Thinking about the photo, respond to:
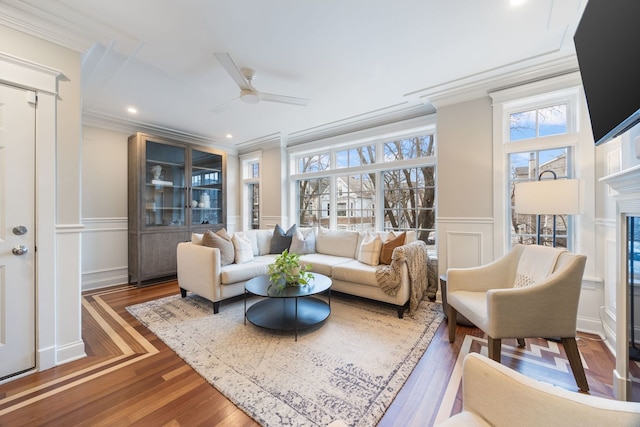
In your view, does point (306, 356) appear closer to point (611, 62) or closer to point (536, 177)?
point (611, 62)

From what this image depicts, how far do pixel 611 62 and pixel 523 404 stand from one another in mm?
1433

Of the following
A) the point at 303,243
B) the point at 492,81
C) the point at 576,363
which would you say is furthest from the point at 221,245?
the point at 492,81

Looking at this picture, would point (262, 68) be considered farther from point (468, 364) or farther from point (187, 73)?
point (468, 364)

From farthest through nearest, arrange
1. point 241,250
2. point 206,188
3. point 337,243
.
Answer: point 206,188
point 337,243
point 241,250

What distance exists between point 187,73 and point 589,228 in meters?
4.04

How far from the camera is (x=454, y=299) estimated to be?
84.4 inches

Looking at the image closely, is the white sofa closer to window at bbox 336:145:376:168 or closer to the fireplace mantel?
window at bbox 336:145:376:168

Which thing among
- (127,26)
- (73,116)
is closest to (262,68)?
(127,26)

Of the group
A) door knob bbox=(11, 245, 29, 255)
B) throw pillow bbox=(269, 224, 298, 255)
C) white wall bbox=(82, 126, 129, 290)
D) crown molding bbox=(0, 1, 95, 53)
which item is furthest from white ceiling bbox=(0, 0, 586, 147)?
throw pillow bbox=(269, 224, 298, 255)

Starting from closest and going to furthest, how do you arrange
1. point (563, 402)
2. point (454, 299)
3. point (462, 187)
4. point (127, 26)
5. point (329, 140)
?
point (563, 402), point (127, 26), point (454, 299), point (462, 187), point (329, 140)

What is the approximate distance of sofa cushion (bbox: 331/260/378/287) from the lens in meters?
2.81

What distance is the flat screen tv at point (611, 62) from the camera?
985 millimetres

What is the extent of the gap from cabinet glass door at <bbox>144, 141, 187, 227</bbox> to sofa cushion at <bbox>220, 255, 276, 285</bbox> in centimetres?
184

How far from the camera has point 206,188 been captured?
15.6 feet
